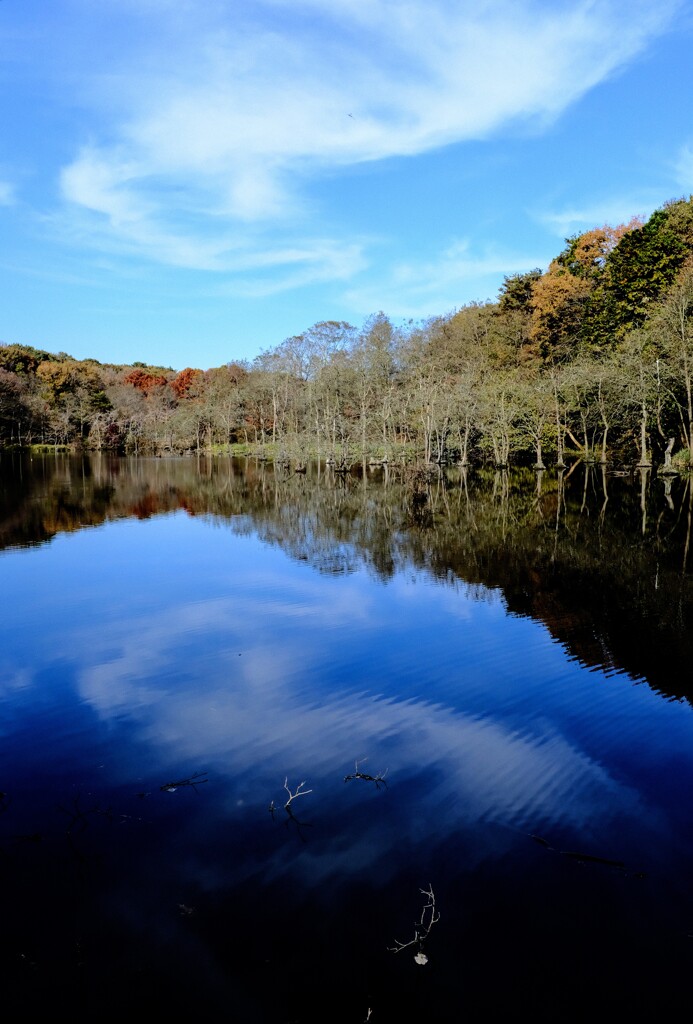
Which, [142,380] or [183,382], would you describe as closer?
[183,382]

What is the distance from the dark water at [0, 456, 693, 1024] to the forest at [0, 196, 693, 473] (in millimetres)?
26488

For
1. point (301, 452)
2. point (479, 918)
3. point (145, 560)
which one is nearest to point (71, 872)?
point (479, 918)

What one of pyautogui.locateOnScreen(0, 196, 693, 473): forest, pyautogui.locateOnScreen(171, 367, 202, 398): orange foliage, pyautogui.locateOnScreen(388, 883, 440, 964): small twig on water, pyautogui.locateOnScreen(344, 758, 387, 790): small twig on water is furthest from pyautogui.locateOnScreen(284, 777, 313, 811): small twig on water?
pyautogui.locateOnScreen(171, 367, 202, 398): orange foliage

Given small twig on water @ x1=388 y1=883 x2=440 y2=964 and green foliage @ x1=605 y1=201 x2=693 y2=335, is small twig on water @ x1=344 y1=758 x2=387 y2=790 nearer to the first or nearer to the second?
small twig on water @ x1=388 y1=883 x2=440 y2=964

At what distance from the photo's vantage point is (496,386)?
40.4 m

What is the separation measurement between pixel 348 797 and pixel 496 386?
38.1m

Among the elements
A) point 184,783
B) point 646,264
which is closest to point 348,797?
point 184,783

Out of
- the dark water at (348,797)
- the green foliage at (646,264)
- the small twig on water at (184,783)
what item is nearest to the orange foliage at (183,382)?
the green foliage at (646,264)

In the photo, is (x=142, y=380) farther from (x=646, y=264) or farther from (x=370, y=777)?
(x=370, y=777)

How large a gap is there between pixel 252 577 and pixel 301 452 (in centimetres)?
3116

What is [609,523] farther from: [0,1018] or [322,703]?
[0,1018]

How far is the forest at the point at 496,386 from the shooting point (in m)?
36.2

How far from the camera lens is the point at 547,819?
5008 mm

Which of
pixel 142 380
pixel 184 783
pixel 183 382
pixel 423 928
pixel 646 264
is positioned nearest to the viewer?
pixel 423 928
